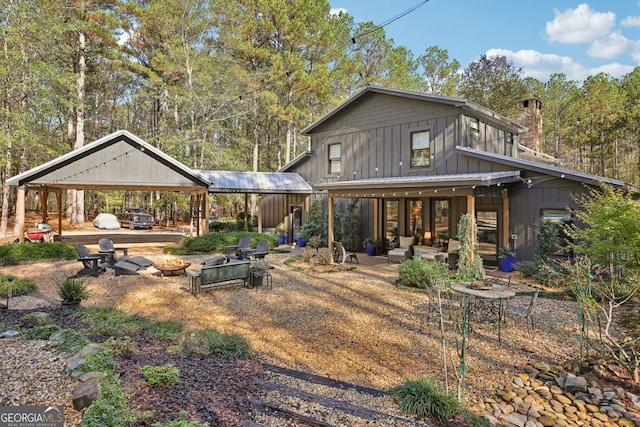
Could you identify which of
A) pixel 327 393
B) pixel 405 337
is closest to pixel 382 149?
pixel 405 337

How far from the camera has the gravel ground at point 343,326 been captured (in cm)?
480

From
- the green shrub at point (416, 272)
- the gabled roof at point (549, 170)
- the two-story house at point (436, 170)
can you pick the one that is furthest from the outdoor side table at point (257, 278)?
the gabled roof at point (549, 170)

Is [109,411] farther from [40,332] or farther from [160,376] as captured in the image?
[40,332]

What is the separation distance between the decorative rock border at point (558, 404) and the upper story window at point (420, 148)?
10.2m

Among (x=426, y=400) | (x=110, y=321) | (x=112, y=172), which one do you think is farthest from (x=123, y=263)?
(x=426, y=400)

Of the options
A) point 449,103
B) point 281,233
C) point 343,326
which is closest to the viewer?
point 343,326

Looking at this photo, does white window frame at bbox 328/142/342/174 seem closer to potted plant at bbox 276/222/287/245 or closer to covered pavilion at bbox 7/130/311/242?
potted plant at bbox 276/222/287/245

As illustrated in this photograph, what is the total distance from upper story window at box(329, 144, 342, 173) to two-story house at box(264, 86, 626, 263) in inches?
2.0

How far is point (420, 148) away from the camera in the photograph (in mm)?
13969

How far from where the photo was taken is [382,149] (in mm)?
15070

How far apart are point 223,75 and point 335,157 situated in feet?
39.7

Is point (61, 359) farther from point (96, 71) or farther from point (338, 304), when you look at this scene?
point (96, 71)

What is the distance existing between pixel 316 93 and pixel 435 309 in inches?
798

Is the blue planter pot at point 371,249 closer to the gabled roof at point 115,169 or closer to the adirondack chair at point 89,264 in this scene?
the gabled roof at point 115,169
